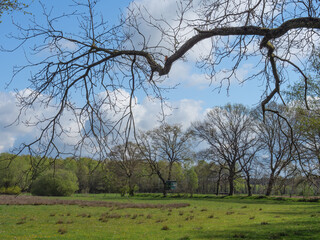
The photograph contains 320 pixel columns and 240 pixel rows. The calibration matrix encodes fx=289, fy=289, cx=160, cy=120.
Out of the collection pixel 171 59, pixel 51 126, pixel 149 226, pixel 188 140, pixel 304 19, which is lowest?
pixel 149 226

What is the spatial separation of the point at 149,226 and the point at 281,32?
1202cm

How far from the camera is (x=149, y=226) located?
45.6 feet

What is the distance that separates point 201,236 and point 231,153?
3278 centimetres

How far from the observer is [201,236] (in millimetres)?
10398

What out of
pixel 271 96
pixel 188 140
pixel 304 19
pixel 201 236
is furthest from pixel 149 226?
pixel 188 140

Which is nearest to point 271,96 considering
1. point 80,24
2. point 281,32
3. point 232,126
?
point 281,32

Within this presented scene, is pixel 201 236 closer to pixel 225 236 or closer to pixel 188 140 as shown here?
pixel 225 236

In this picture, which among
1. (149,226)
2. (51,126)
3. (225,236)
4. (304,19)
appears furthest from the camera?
(149,226)

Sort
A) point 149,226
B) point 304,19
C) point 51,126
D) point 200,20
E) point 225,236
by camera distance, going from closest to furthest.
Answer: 1. point 51,126
2. point 304,19
3. point 200,20
4. point 225,236
5. point 149,226

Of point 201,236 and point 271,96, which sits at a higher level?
point 271,96

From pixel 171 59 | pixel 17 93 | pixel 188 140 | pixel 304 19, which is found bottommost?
pixel 17 93

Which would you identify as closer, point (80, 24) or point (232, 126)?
point (80, 24)

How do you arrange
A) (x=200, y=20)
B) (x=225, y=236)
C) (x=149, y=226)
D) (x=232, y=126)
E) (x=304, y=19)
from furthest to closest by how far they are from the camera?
1. (x=232, y=126)
2. (x=149, y=226)
3. (x=225, y=236)
4. (x=200, y=20)
5. (x=304, y=19)

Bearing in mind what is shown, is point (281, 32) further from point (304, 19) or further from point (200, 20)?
point (200, 20)
